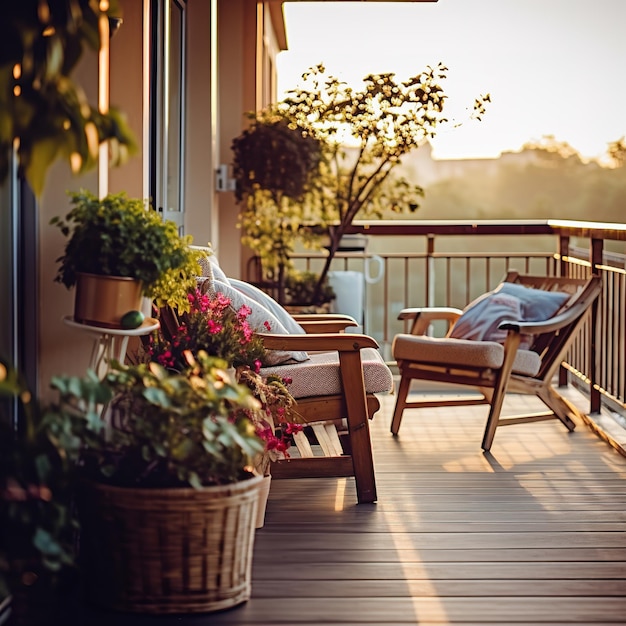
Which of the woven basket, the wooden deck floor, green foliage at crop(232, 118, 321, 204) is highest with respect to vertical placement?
green foliage at crop(232, 118, 321, 204)

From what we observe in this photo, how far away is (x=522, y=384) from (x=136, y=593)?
2.83m

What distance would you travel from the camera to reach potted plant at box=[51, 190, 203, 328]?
8.84ft

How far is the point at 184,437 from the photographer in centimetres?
240

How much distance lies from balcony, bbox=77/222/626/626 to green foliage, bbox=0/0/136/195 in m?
1.38

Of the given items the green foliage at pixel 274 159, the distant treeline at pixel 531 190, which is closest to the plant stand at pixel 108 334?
the green foliage at pixel 274 159

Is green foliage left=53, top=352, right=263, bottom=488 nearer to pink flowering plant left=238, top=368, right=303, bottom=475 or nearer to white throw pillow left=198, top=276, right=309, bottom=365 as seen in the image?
pink flowering plant left=238, top=368, right=303, bottom=475

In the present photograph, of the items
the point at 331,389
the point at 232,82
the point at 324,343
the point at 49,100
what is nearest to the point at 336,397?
the point at 331,389

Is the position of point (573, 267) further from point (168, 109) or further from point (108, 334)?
point (108, 334)

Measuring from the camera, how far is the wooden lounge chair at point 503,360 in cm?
473

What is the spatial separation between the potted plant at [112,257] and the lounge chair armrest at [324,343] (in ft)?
3.12

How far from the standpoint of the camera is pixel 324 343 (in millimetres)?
3656

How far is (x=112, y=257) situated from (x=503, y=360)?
2507 millimetres

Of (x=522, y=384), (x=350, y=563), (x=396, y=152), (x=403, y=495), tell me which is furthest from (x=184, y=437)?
(x=396, y=152)

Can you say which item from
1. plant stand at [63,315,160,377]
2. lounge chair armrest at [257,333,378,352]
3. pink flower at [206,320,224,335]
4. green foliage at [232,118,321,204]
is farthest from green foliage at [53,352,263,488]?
green foliage at [232,118,321,204]
